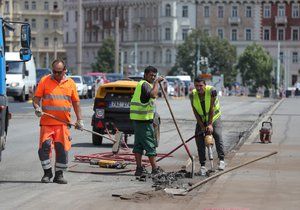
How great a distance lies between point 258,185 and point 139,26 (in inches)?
5749

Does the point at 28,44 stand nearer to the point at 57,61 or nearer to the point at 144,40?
the point at 57,61

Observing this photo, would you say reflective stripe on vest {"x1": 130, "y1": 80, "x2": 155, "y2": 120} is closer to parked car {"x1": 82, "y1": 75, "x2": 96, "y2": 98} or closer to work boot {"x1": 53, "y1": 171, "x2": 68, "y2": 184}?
work boot {"x1": 53, "y1": 171, "x2": 68, "y2": 184}

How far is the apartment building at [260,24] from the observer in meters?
152

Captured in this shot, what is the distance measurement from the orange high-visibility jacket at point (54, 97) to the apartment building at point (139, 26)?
13517cm

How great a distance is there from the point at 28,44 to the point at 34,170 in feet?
7.09

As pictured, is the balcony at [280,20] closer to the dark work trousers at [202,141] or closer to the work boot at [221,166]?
the dark work trousers at [202,141]

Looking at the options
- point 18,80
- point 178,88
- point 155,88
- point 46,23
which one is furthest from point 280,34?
point 155,88

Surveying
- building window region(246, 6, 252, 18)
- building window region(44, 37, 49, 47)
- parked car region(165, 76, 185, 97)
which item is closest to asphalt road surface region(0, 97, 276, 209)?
parked car region(165, 76, 185, 97)

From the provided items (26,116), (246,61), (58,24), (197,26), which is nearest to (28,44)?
(26,116)

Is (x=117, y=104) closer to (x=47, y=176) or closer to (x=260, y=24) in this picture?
(x=47, y=176)

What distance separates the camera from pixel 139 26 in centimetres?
15988

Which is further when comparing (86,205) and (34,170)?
(34,170)

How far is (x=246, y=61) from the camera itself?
137 m

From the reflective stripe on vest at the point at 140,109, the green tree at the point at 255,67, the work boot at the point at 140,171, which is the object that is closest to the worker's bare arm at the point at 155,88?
the reflective stripe on vest at the point at 140,109
